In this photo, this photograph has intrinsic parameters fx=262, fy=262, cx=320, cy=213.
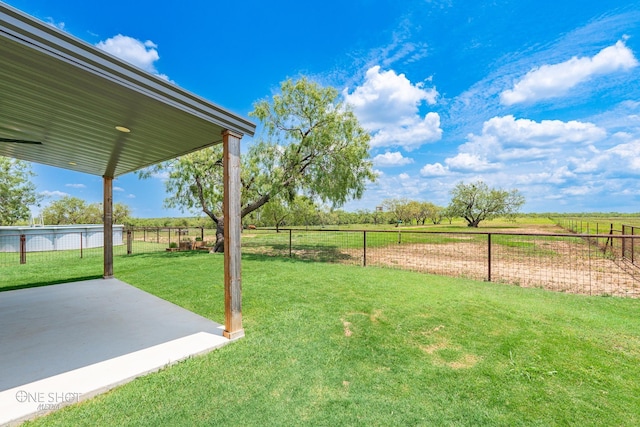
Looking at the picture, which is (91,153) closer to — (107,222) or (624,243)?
(107,222)

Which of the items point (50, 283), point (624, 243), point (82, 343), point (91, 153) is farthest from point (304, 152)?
point (624, 243)

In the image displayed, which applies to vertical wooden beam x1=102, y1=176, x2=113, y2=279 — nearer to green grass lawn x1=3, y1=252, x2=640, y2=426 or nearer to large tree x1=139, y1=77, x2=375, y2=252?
green grass lawn x1=3, y1=252, x2=640, y2=426

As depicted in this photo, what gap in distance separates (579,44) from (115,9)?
43.0 feet

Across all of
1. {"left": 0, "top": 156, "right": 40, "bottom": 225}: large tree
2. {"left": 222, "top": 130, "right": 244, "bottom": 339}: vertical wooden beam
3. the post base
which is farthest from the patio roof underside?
{"left": 0, "top": 156, "right": 40, "bottom": 225}: large tree

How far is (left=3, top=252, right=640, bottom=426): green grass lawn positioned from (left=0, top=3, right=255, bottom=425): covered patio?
0.33 metres

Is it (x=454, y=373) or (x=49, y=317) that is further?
(x=49, y=317)

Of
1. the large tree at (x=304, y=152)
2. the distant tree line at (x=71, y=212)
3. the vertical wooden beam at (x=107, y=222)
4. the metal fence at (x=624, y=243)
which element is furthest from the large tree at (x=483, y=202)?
the distant tree line at (x=71, y=212)

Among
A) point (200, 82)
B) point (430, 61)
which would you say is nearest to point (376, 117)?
point (430, 61)

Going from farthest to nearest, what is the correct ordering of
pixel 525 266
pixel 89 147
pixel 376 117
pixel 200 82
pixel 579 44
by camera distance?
1. pixel 376 117
2. pixel 200 82
3. pixel 579 44
4. pixel 525 266
5. pixel 89 147

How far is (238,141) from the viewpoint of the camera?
304 cm

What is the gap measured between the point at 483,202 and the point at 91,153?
4013cm

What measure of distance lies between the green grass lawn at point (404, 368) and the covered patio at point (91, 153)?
33 cm

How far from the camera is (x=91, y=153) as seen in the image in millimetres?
4297

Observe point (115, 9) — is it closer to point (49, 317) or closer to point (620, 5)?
point (49, 317)
